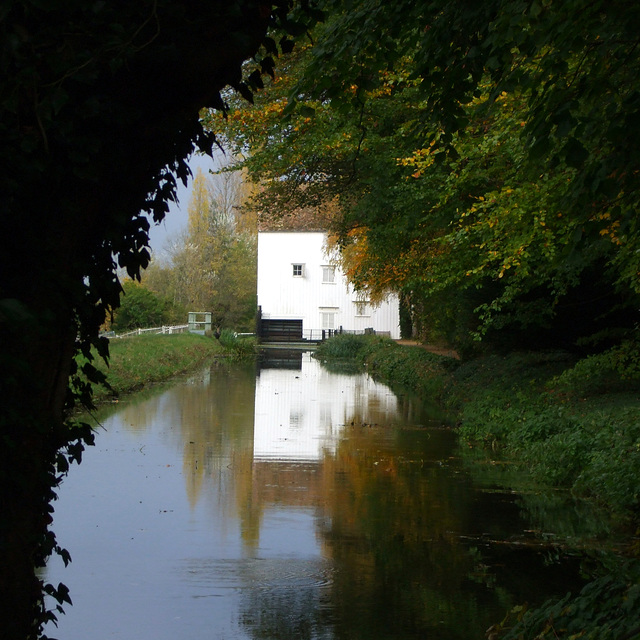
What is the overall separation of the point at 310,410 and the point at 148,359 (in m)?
11.5

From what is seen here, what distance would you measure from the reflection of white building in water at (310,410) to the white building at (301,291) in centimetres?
3040

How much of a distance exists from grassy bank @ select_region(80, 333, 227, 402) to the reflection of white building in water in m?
3.57

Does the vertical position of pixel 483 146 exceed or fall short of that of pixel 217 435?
it exceeds it

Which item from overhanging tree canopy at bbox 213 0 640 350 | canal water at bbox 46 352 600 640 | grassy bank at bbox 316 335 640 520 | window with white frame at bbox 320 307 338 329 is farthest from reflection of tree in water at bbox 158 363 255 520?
window with white frame at bbox 320 307 338 329

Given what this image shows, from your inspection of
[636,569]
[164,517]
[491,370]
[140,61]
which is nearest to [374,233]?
[491,370]

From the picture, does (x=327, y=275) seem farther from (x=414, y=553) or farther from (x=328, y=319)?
(x=414, y=553)

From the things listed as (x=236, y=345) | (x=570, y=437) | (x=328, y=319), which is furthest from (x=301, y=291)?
(x=570, y=437)

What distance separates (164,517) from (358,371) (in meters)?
30.1

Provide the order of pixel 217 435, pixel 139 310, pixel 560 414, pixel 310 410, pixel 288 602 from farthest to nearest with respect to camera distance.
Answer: pixel 139 310, pixel 310 410, pixel 217 435, pixel 560 414, pixel 288 602

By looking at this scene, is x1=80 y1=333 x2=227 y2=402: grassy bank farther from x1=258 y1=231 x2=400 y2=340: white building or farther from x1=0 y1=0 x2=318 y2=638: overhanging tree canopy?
x1=258 y1=231 x2=400 y2=340: white building

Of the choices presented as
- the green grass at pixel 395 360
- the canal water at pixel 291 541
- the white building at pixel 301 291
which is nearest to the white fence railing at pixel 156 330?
the green grass at pixel 395 360

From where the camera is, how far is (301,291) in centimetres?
6900

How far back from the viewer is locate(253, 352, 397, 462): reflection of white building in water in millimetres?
17750

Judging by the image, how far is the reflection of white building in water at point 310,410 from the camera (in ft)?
58.2
